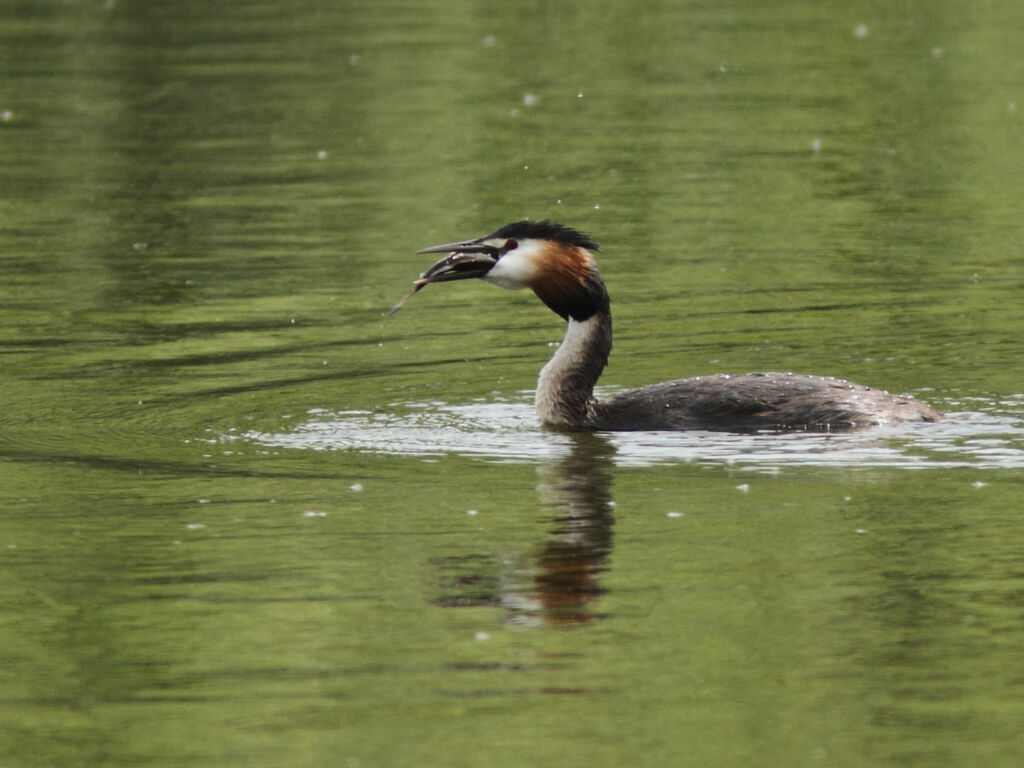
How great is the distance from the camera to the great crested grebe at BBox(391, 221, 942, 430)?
475 inches

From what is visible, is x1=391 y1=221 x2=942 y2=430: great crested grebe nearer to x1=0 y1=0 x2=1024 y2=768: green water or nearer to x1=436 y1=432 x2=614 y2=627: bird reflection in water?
x1=0 y1=0 x2=1024 y2=768: green water

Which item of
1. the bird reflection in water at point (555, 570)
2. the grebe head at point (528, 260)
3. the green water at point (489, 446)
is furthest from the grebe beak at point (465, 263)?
the bird reflection in water at point (555, 570)

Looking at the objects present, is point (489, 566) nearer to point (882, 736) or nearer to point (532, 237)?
point (882, 736)

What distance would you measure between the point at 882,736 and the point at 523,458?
4887mm

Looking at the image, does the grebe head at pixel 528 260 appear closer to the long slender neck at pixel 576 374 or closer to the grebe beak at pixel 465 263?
the grebe beak at pixel 465 263

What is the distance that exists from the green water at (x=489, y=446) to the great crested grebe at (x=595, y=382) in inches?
9.1

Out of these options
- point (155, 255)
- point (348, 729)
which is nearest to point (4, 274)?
point (155, 255)

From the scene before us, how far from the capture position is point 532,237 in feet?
41.8

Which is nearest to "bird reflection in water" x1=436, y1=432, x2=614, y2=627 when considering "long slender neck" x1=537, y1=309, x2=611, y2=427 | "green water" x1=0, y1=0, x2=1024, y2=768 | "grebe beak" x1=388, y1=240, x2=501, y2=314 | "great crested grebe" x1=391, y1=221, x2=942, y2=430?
"green water" x1=0, y1=0, x2=1024, y2=768

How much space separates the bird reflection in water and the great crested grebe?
1.22 metres

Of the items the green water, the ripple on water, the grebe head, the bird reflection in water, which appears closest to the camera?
the green water

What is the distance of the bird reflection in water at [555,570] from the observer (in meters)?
8.79

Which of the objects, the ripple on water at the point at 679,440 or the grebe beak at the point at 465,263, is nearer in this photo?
the ripple on water at the point at 679,440

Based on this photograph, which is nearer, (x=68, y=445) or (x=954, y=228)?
(x=68, y=445)
